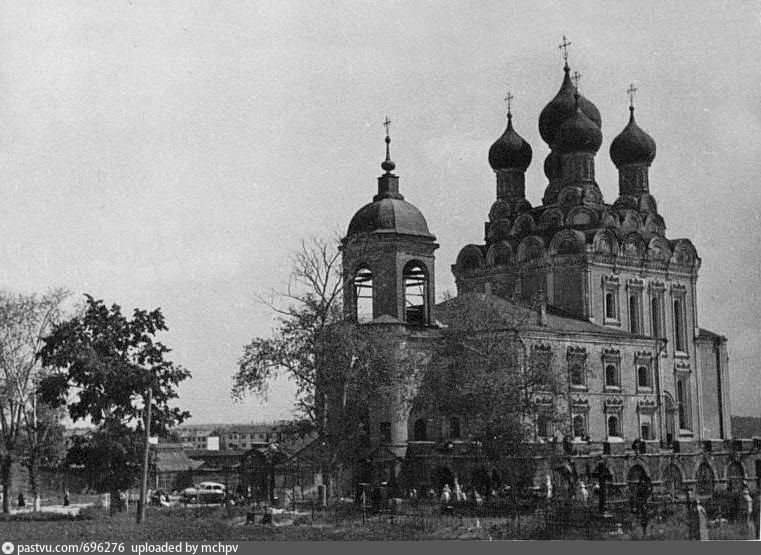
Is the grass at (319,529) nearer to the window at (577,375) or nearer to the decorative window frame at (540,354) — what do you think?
the decorative window frame at (540,354)

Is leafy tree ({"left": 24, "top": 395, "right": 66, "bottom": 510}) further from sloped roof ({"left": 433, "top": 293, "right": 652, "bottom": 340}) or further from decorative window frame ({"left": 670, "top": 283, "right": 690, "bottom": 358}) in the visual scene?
decorative window frame ({"left": 670, "top": 283, "right": 690, "bottom": 358})

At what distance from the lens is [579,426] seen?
4166 centimetres

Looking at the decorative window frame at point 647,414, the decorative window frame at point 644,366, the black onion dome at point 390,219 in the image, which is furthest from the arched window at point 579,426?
the black onion dome at point 390,219

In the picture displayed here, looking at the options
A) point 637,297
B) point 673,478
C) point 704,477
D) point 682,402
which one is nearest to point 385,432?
point 673,478

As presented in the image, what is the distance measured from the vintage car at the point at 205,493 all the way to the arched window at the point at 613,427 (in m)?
13.8

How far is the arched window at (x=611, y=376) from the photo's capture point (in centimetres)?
4328

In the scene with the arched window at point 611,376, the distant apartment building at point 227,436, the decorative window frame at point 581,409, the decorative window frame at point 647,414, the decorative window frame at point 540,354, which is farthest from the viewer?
the decorative window frame at point 647,414

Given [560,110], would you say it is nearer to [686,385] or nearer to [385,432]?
[686,385]

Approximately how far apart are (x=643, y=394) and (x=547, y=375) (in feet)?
34.8

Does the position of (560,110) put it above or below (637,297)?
above

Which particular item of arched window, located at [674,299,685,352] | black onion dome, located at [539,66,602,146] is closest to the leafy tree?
black onion dome, located at [539,66,602,146]

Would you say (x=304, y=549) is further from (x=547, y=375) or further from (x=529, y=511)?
(x=547, y=375)

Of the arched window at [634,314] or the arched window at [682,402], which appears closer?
the arched window at [634,314]

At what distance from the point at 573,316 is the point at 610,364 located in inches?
98.0
